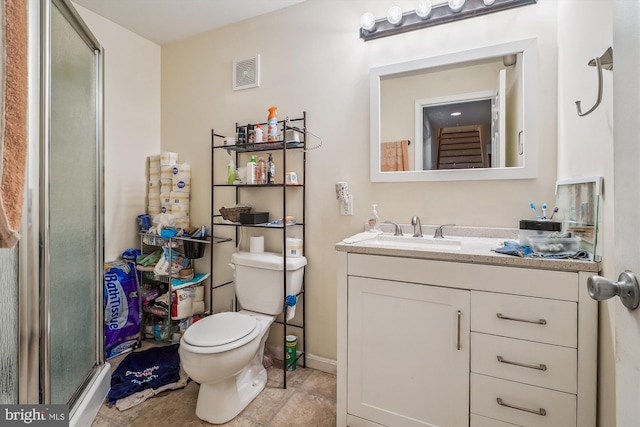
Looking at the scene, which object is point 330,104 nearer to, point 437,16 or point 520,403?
point 437,16

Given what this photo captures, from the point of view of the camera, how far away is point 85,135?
61.8 inches

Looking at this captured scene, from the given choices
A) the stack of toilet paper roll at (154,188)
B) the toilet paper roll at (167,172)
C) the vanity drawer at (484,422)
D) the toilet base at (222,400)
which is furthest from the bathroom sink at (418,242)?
the stack of toilet paper roll at (154,188)

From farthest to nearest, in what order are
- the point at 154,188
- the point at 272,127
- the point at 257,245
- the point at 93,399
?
the point at 154,188, the point at 257,245, the point at 272,127, the point at 93,399

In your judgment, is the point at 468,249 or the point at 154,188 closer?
the point at 468,249

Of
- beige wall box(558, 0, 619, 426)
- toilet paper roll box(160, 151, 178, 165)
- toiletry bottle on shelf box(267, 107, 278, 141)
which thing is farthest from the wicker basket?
beige wall box(558, 0, 619, 426)

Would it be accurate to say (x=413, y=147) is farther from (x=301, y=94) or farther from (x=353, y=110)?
(x=301, y=94)

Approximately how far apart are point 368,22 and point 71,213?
6.10 feet

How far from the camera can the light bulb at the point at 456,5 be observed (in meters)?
1.55

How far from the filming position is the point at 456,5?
1556 millimetres

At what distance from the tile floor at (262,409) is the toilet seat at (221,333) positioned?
1.32ft

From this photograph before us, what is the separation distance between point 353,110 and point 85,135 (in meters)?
1.48

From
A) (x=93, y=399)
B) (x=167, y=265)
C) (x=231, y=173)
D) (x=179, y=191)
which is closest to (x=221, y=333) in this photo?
(x=93, y=399)

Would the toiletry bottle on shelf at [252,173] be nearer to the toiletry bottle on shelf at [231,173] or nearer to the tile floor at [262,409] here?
the toiletry bottle on shelf at [231,173]

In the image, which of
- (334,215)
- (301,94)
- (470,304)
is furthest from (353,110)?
(470,304)
